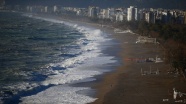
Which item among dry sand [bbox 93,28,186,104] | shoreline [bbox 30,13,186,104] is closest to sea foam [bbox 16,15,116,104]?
shoreline [bbox 30,13,186,104]

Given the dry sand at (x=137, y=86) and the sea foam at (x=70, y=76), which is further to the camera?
the sea foam at (x=70, y=76)

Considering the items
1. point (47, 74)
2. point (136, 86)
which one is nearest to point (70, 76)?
point (47, 74)

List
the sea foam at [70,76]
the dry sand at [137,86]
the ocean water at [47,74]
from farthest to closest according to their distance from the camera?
1. the ocean water at [47,74]
2. the sea foam at [70,76]
3. the dry sand at [137,86]

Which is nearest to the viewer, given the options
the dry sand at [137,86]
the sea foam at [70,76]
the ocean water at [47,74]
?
the dry sand at [137,86]

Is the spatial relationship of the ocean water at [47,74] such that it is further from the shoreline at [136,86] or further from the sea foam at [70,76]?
the shoreline at [136,86]

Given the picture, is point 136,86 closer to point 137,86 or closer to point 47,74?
point 137,86

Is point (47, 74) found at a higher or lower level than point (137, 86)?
lower

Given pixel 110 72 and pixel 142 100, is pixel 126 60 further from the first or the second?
pixel 142 100

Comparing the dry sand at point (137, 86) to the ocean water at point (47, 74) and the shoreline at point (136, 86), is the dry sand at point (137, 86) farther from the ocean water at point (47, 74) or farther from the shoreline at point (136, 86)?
the ocean water at point (47, 74)

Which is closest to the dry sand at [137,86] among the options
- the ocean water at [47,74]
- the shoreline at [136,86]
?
the shoreline at [136,86]

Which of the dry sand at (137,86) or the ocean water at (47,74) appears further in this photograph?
the ocean water at (47,74)

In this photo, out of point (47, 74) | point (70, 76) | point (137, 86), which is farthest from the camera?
point (47, 74)
